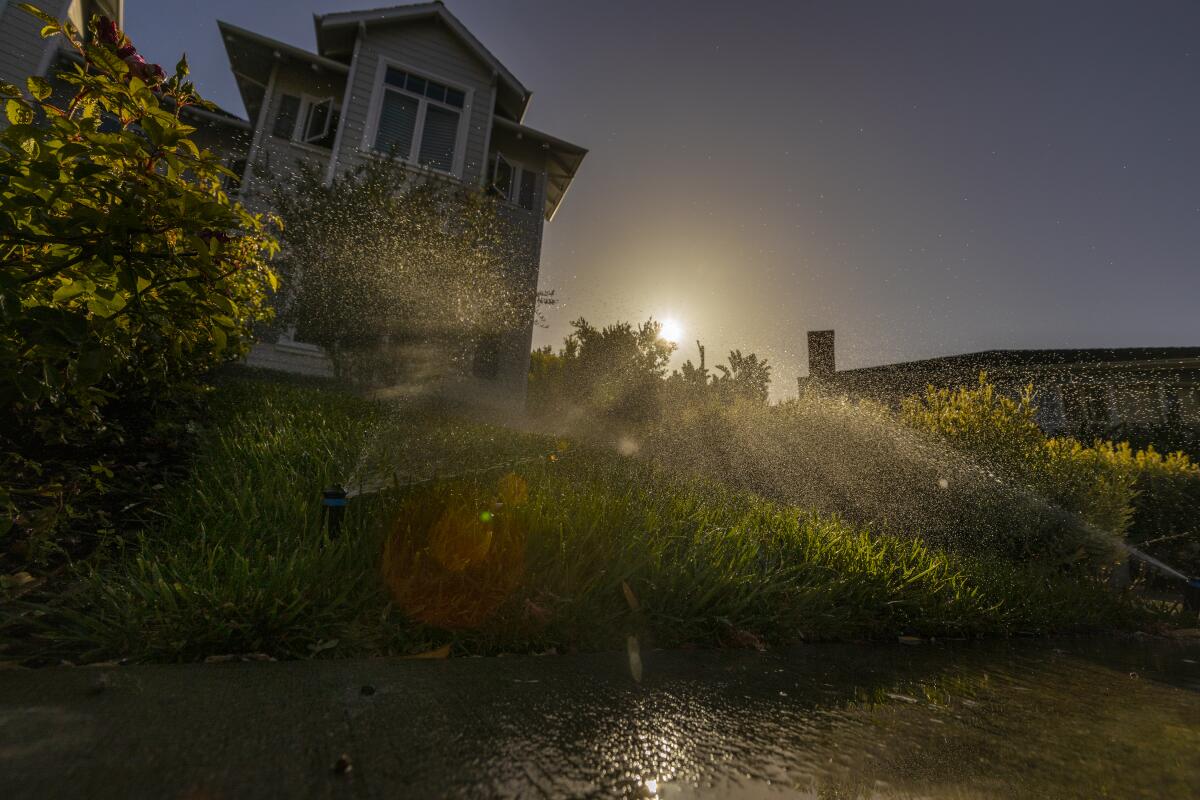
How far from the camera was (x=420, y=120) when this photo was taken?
40.8 feet

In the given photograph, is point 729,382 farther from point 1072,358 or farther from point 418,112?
point 1072,358

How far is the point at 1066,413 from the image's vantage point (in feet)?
58.8

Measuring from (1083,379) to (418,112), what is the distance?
20356 mm

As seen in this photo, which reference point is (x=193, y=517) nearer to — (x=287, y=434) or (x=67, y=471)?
(x=67, y=471)

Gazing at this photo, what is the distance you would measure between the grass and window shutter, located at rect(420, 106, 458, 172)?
972 centimetres

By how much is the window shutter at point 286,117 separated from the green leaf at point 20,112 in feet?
39.3

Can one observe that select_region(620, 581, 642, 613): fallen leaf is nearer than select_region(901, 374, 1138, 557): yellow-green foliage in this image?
Yes

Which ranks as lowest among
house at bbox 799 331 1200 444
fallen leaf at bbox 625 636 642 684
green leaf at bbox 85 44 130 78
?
fallen leaf at bbox 625 636 642 684

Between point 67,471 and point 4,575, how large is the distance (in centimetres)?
103

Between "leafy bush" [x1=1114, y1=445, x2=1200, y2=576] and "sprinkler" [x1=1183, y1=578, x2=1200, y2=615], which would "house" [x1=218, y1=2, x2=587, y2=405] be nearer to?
"sprinkler" [x1=1183, y1=578, x2=1200, y2=615]

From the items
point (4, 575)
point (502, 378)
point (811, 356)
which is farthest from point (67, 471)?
point (811, 356)

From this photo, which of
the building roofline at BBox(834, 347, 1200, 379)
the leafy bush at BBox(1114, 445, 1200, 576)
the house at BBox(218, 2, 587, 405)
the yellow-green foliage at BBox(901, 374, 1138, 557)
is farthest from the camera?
the building roofline at BBox(834, 347, 1200, 379)

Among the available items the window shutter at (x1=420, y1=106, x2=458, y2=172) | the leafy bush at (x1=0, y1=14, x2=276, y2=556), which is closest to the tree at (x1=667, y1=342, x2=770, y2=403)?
the window shutter at (x1=420, y1=106, x2=458, y2=172)

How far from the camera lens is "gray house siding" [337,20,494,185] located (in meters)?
11.8
